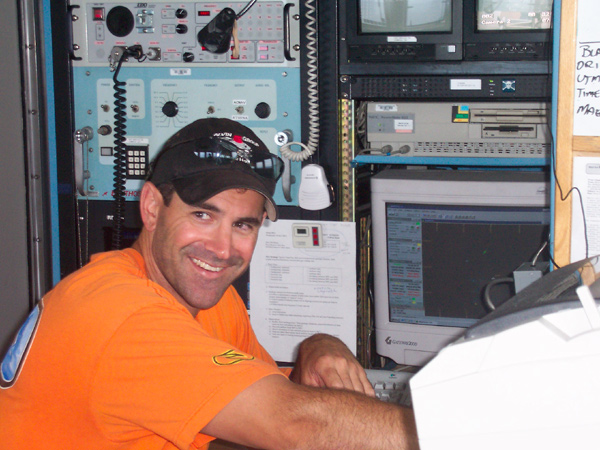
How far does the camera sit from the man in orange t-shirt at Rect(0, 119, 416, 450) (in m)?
0.81

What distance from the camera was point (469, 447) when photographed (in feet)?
1.60

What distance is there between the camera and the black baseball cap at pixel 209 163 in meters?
1.13

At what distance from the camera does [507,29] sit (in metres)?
1.51

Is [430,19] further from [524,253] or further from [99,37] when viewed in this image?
[99,37]


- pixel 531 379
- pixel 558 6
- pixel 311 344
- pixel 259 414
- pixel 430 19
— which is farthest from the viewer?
pixel 430 19

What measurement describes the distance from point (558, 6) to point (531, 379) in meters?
0.80

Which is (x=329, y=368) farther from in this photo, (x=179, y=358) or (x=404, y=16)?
(x=404, y=16)

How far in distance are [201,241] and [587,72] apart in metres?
0.73

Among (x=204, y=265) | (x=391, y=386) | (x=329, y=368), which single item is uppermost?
(x=204, y=265)

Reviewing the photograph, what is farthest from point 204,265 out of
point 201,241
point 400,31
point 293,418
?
point 400,31

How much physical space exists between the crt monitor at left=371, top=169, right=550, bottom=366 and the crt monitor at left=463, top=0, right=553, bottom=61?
1.01 ft

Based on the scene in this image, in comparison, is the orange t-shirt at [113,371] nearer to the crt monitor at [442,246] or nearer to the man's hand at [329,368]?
the man's hand at [329,368]

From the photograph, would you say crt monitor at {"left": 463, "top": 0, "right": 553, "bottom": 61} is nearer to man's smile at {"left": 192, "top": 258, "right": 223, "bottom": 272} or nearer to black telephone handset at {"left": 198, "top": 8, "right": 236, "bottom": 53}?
black telephone handset at {"left": 198, "top": 8, "right": 236, "bottom": 53}

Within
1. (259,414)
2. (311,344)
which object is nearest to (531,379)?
(259,414)
